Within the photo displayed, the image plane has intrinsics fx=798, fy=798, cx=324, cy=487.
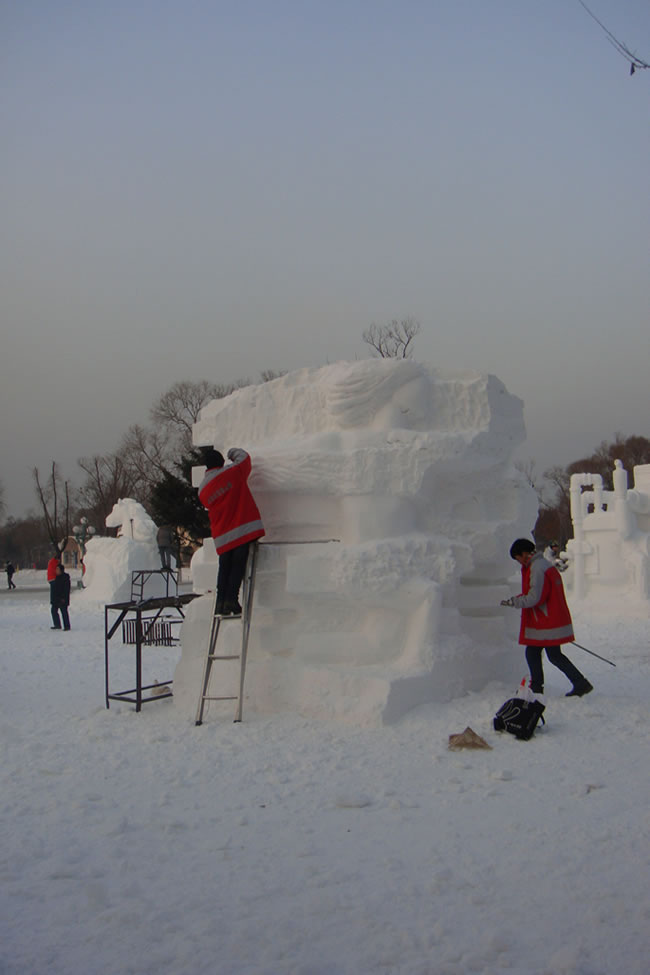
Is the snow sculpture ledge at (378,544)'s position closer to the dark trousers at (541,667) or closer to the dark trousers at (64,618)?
the dark trousers at (541,667)

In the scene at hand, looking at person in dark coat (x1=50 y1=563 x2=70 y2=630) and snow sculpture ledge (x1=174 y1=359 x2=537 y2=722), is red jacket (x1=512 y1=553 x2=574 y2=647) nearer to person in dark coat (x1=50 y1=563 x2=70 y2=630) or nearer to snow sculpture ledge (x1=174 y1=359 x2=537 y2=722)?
snow sculpture ledge (x1=174 y1=359 x2=537 y2=722)

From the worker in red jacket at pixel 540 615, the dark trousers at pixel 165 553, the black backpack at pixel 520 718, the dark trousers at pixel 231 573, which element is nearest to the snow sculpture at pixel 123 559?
the dark trousers at pixel 165 553

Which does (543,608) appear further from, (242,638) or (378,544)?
(242,638)

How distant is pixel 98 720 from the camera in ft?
20.1

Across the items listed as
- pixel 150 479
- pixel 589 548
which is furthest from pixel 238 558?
pixel 150 479

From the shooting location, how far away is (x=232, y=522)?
6121 millimetres

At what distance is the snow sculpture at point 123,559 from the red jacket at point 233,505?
43.5ft

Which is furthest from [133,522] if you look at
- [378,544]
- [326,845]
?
[326,845]

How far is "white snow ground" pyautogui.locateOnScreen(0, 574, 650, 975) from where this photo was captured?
2691 millimetres

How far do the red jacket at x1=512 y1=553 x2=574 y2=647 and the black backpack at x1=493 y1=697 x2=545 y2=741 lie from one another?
0.90m

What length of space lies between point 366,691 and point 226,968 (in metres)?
3.07

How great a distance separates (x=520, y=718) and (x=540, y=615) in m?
1.15

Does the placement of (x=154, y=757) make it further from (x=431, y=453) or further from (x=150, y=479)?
(x=150, y=479)

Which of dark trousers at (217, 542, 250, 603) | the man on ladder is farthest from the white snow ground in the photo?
dark trousers at (217, 542, 250, 603)
